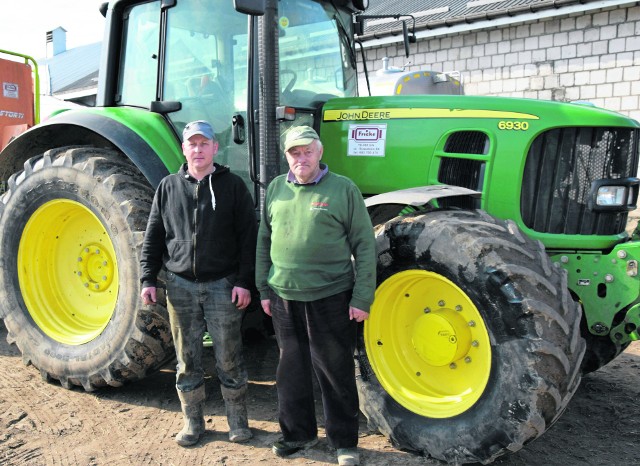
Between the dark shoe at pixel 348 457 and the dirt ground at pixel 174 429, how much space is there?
0.07 m

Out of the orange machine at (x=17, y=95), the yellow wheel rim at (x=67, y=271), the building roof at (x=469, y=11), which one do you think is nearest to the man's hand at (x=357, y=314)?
the yellow wheel rim at (x=67, y=271)

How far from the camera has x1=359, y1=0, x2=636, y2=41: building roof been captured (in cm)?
1080

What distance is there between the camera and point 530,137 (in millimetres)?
3682

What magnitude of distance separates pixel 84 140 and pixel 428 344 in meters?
2.93

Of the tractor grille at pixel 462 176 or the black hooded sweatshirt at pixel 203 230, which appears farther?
the tractor grille at pixel 462 176

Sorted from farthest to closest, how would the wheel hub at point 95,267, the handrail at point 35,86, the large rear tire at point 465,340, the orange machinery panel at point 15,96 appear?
the handrail at point 35,86
the orange machinery panel at point 15,96
the wheel hub at point 95,267
the large rear tire at point 465,340

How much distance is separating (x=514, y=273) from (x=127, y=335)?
7.65ft

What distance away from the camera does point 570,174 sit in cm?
375

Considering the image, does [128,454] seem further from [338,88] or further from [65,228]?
[338,88]

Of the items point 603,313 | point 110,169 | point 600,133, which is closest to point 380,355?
point 603,313

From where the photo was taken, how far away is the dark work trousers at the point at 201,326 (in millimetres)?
3566

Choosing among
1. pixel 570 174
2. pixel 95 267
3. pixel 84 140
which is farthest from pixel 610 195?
pixel 84 140

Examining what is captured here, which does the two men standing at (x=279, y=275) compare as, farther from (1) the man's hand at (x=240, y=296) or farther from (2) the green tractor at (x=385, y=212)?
(2) the green tractor at (x=385, y=212)

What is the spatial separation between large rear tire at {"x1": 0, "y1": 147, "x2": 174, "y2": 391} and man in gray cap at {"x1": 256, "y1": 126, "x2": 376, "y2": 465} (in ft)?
3.11
